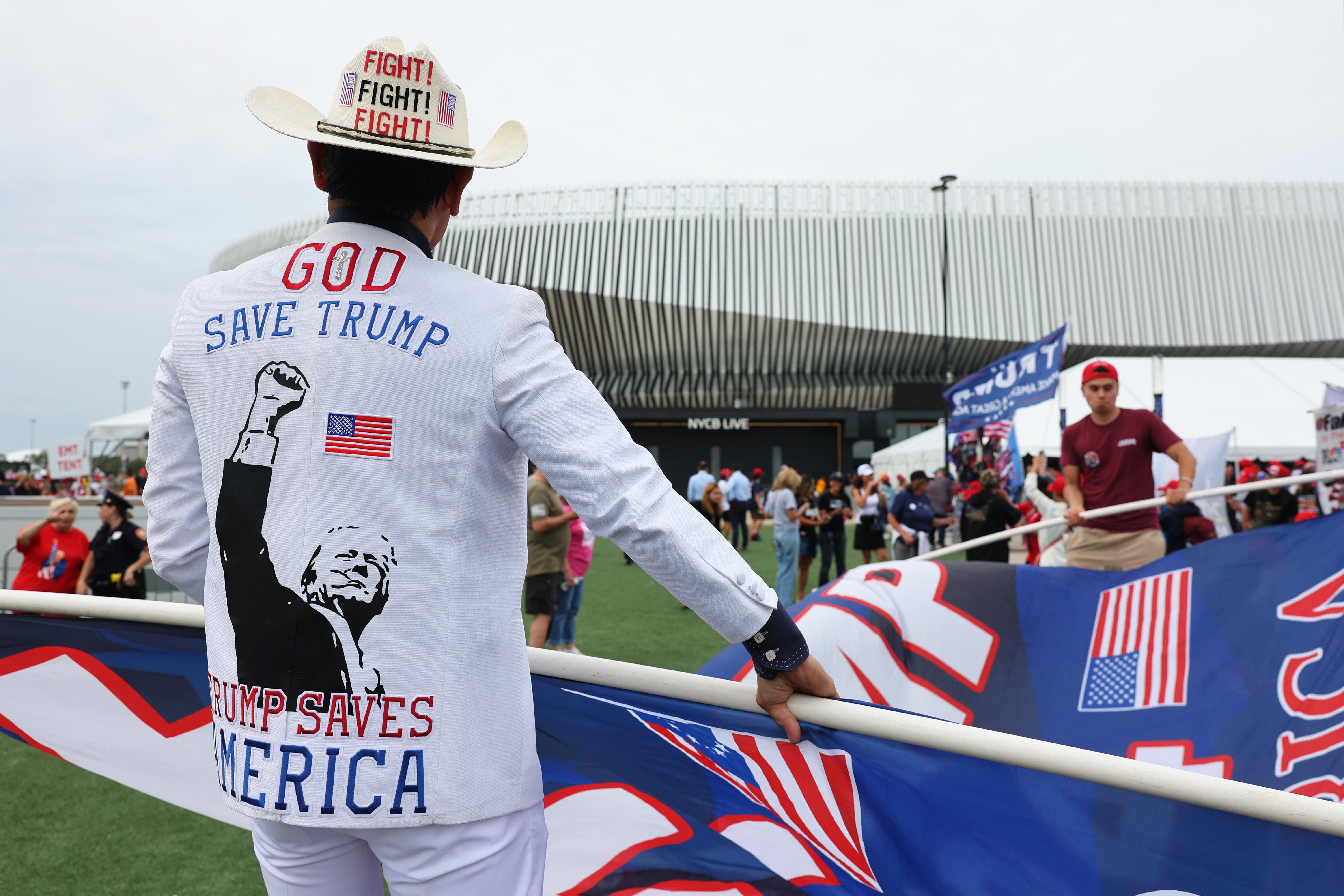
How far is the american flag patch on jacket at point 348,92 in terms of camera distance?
136 centimetres

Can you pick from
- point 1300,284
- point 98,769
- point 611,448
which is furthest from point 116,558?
point 1300,284

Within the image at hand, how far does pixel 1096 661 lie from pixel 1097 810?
238cm

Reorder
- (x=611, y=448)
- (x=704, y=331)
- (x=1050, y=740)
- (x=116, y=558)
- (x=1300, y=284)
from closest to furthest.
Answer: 1. (x=611, y=448)
2. (x=1050, y=740)
3. (x=116, y=558)
4. (x=1300, y=284)
5. (x=704, y=331)

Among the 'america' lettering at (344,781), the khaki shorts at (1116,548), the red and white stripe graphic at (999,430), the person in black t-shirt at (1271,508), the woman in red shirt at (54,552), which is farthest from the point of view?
the red and white stripe graphic at (999,430)

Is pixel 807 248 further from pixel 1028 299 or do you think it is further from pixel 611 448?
pixel 611 448

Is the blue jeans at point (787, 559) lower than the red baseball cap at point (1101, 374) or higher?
lower

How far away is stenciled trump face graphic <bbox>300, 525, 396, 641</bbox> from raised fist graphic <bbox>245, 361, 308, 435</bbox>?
185 millimetres

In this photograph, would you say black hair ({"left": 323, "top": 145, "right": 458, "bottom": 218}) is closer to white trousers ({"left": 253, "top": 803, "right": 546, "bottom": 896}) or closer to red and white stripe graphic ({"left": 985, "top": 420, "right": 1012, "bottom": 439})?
white trousers ({"left": 253, "top": 803, "right": 546, "bottom": 896})

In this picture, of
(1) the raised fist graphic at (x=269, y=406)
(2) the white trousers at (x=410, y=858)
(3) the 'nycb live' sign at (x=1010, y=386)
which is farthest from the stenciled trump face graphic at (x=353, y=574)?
(3) the 'nycb live' sign at (x=1010, y=386)

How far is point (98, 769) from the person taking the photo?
91.3 inches

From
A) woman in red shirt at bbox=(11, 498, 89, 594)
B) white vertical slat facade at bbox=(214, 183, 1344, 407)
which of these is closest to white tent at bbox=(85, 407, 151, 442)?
white vertical slat facade at bbox=(214, 183, 1344, 407)

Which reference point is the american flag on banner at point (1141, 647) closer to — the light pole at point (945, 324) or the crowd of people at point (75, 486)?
the light pole at point (945, 324)

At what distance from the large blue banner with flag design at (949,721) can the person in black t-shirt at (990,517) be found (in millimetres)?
5434

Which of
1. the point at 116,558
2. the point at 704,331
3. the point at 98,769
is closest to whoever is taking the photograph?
the point at 98,769
